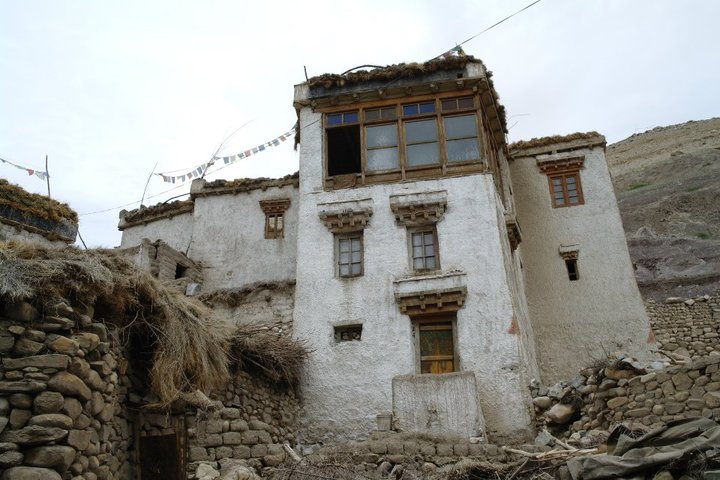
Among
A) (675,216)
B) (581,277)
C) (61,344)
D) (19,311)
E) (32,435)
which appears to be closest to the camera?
(32,435)

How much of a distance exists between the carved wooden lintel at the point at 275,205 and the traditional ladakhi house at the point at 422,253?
0.11 feet

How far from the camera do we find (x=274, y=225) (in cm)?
1964

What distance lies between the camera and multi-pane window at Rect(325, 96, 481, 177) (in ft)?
55.7

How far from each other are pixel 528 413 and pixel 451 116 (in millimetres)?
8000

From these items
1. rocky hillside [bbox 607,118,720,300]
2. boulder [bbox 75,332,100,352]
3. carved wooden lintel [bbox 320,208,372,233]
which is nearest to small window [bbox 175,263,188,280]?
carved wooden lintel [bbox 320,208,372,233]

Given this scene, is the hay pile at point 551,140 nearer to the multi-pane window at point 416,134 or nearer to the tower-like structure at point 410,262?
the tower-like structure at point 410,262

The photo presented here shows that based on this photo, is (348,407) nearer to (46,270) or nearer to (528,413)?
(528,413)

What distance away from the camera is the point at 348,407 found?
14461 millimetres

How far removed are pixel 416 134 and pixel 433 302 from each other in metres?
4.88

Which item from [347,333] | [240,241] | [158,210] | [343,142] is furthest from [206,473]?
[158,210]

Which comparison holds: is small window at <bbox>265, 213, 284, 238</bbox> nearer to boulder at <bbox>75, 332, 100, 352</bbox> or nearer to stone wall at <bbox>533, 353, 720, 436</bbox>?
stone wall at <bbox>533, 353, 720, 436</bbox>

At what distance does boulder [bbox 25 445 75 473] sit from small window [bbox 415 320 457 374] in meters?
9.35

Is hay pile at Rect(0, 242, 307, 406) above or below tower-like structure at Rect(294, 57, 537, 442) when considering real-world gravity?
below

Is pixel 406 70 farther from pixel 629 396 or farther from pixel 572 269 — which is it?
pixel 629 396
